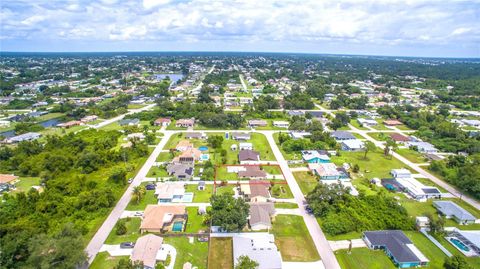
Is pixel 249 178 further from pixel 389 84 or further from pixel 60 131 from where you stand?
pixel 389 84

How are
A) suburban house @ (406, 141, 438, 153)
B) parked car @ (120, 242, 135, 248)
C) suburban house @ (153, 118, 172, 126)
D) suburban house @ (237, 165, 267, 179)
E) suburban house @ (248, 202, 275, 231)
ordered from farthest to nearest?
suburban house @ (153, 118, 172, 126) < suburban house @ (406, 141, 438, 153) < suburban house @ (237, 165, 267, 179) < suburban house @ (248, 202, 275, 231) < parked car @ (120, 242, 135, 248)

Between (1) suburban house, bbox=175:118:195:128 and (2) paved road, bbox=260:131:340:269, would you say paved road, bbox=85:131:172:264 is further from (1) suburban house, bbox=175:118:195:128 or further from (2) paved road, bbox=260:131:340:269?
(2) paved road, bbox=260:131:340:269

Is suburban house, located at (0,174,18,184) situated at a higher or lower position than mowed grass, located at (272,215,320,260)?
higher

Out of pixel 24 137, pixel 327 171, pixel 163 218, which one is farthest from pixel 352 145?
pixel 24 137

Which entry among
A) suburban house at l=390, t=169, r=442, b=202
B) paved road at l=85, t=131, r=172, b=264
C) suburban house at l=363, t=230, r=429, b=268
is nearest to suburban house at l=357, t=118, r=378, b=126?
suburban house at l=390, t=169, r=442, b=202

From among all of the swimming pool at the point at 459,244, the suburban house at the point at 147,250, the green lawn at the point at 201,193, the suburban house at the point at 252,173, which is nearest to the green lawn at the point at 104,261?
the suburban house at the point at 147,250

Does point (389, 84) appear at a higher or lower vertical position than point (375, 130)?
higher

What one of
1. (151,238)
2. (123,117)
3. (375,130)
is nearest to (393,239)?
(151,238)
